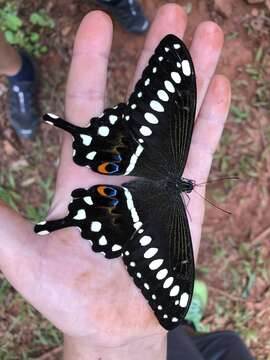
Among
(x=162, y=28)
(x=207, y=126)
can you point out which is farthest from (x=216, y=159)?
(x=162, y=28)

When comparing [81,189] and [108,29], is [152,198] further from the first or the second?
[108,29]

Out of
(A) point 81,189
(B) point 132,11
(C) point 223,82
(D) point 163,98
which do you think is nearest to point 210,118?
(C) point 223,82

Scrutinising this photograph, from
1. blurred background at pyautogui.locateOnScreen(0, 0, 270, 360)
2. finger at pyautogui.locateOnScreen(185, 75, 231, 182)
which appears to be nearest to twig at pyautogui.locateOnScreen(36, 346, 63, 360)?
blurred background at pyautogui.locateOnScreen(0, 0, 270, 360)

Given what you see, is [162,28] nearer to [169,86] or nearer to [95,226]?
[169,86]

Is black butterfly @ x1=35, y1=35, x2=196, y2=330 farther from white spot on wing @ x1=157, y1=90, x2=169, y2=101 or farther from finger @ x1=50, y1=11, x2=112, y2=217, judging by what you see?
finger @ x1=50, y1=11, x2=112, y2=217

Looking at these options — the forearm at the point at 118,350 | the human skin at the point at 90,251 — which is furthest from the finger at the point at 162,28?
the forearm at the point at 118,350

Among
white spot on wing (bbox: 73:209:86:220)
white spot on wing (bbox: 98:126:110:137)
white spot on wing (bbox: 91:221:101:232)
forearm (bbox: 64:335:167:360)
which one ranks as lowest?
forearm (bbox: 64:335:167:360)

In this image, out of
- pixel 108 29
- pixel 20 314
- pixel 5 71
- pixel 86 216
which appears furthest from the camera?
pixel 20 314

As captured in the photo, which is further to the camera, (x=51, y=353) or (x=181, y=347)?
(x=51, y=353)
